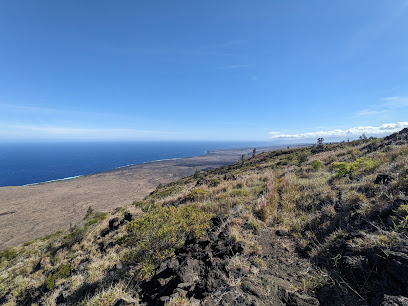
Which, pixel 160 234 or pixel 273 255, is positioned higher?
pixel 160 234

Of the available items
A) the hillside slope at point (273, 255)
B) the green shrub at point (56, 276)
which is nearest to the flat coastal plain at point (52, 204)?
the green shrub at point (56, 276)

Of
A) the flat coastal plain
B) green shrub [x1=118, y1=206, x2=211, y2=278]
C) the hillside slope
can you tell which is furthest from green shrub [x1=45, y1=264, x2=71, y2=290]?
the flat coastal plain

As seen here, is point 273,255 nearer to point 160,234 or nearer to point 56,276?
point 160,234

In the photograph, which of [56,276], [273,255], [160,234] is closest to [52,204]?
[56,276]

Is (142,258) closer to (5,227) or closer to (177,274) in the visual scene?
(177,274)

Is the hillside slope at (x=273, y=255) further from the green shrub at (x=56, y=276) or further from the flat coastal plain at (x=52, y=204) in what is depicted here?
the flat coastal plain at (x=52, y=204)

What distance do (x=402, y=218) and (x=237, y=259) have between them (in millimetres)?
3292

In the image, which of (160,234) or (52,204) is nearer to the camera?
(160,234)

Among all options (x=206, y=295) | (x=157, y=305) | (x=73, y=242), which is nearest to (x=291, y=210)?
(x=206, y=295)

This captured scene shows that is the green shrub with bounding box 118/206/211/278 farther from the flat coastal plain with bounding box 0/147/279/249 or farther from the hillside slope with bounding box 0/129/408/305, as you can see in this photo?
the flat coastal plain with bounding box 0/147/279/249

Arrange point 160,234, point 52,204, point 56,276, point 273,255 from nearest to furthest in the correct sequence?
point 273,255 → point 160,234 → point 56,276 → point 52,204

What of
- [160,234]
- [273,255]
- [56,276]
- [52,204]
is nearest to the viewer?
[273,255]

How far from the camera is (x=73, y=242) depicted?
11953 mm

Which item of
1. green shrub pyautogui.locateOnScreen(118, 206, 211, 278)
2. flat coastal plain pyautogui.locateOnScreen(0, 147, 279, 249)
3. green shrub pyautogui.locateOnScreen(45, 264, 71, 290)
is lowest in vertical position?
flat coastal plain pyautogui.locateOnScreen(0, 147, 279, 249)
